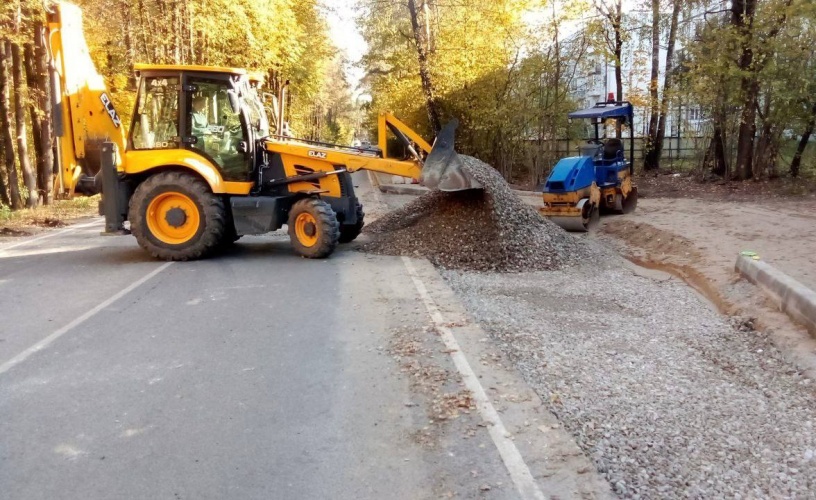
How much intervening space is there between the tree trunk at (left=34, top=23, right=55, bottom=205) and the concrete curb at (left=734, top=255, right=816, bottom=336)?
17.2 m

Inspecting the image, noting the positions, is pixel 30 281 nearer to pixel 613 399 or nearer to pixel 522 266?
pixel 522 266

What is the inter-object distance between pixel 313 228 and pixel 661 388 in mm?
6482

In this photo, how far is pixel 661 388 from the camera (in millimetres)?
5219

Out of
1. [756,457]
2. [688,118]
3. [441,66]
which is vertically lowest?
[756,457]

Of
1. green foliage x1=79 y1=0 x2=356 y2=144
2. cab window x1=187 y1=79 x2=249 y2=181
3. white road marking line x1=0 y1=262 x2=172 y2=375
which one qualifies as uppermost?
green foliage x1=79 y1=0 x2=356 y2=144

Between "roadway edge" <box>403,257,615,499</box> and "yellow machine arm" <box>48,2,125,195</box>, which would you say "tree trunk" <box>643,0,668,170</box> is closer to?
"yellow machine arm" <box>48,2,125,195</box>

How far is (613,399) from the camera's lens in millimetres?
4938

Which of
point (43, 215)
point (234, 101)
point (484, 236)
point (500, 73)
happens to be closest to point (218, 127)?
point (234, 101)

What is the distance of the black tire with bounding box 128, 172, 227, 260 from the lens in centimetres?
1050

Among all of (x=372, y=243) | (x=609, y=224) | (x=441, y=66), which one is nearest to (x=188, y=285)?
(x=372, y=243)

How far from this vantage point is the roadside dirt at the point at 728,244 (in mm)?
7215

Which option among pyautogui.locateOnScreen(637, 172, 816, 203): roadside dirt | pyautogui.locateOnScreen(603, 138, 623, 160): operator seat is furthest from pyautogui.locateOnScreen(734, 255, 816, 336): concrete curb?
pyautogui.locateOnScreen(637, 172, 816, 203): roadside dirt

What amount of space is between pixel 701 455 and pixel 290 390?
9.38 feet

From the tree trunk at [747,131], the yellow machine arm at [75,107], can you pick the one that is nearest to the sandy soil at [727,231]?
the tree trunk at [747,131]
